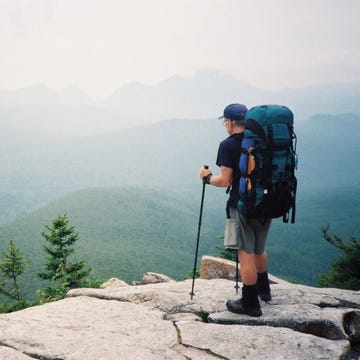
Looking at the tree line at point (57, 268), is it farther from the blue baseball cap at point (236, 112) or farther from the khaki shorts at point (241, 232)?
the blue baseball cap at point (236, 112)

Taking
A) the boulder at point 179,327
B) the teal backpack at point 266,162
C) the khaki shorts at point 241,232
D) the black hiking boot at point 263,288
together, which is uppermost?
the teal backpack at point 266,162

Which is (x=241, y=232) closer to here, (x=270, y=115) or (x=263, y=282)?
(x=263, y=282)

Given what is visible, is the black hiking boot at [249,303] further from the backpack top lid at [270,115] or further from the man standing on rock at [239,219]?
the backpack top lid at [270,115]

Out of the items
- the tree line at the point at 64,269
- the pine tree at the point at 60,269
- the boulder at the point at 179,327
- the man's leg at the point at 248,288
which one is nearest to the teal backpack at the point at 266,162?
the man's leg at the point at 248,288

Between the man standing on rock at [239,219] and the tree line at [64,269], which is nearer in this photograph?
the man standing on rock at [239,219]

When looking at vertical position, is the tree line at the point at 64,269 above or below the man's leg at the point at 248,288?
below

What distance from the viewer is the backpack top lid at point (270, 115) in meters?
5.52

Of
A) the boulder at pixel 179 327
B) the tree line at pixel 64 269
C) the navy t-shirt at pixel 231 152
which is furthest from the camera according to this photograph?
the tree line at pixel 64 269

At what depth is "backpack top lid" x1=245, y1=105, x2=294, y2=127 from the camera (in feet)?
18.1

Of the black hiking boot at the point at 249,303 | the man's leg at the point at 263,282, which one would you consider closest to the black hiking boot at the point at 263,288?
the man's leg at the point at 263,282

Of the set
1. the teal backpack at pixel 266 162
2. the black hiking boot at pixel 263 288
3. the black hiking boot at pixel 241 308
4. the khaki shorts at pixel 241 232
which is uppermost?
the teal backpack at pixel 266 162

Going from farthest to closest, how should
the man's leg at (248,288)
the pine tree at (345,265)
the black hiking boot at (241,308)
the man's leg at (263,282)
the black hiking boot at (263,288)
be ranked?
the pine tree at (345,265) < the black hiking boot at (263,288) < the man's leg at (263,282) < the black hiking boot at (241,308) < the man's leg at (248,288)

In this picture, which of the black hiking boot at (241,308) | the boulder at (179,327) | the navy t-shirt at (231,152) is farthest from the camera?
the black hiking boot at (241,308)

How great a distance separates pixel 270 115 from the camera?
18.2 feet
